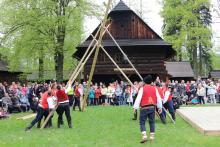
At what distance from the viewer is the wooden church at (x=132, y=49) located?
1764 inches

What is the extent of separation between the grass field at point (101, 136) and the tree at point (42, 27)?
25.6 metres

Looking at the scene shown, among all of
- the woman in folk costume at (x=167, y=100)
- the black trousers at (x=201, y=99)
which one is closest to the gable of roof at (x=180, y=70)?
the black trousers at (x=201, y=99)

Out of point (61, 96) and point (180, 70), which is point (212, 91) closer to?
point (61, 96)

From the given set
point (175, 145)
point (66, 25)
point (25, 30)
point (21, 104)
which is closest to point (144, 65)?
point (66, 25)

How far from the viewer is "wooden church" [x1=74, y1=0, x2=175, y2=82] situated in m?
44.8

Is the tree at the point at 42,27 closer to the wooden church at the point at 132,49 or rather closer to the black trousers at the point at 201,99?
the wooden church at the point at 132,49

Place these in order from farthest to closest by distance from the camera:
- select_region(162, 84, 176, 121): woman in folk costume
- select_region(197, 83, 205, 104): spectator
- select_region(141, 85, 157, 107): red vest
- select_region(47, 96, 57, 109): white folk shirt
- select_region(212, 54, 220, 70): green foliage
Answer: select_region(212, 54, 220, 70): green foliage
select_region(197, 83, 205, 104): spectator
select_region(162, 84, 176, 121): woman in folk costume
select_region(47, 96, 57, 109): white folk shirt
select_region(141, 85, 157, 107): red vest

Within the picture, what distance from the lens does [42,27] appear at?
44906mm

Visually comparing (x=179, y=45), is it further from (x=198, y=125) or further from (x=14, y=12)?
(x=198, y=125)

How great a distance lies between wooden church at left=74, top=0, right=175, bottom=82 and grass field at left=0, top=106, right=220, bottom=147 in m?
25.0

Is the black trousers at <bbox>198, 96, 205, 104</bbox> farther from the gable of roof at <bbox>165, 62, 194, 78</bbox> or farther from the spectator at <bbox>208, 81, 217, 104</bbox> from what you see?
the gable of roof at <bbox>165, 62, 194, 78</bbox>

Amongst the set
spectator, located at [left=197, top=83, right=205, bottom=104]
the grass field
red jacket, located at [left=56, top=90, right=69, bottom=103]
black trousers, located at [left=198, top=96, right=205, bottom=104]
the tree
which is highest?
the tree

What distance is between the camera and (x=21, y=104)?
27688 millimetres

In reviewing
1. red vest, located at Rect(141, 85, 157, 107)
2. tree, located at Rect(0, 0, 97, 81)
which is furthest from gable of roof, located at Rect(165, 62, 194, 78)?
red vest, located at Rect(141, 85, 157, 107)
